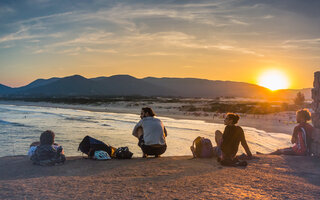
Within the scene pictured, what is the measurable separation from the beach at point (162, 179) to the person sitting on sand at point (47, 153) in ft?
0.66

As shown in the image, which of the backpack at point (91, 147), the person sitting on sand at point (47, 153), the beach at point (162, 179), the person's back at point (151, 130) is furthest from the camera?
the backpack at point (91, 147)

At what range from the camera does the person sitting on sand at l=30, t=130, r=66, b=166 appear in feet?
20.6

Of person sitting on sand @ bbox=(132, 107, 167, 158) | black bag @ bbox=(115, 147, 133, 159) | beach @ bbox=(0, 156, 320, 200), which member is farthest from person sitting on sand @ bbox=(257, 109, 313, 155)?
black bag @ bbox=(115, 147, 133, 159)

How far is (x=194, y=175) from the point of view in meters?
5.26

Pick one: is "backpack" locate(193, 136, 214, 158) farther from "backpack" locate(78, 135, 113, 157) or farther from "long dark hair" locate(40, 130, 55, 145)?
"long dark hair" locate(40, 130, 55, 145)

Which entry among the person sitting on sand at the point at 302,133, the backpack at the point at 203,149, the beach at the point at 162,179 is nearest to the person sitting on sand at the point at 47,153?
the beach at the point at 162,179

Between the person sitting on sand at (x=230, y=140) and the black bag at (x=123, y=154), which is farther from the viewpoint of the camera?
the black bag at (x=123, y=154)

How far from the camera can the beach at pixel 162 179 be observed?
423cm

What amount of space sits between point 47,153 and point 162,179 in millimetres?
2857

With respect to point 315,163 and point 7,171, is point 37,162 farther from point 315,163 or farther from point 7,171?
point 315,163

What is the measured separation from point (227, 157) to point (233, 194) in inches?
77.6

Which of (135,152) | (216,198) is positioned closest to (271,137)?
(135,152)

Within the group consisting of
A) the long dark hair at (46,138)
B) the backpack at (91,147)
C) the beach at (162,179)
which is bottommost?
the beach at (162,179)

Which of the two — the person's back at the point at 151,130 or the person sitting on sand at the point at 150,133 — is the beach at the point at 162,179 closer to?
the person sitting on sand at the point at 150,133
